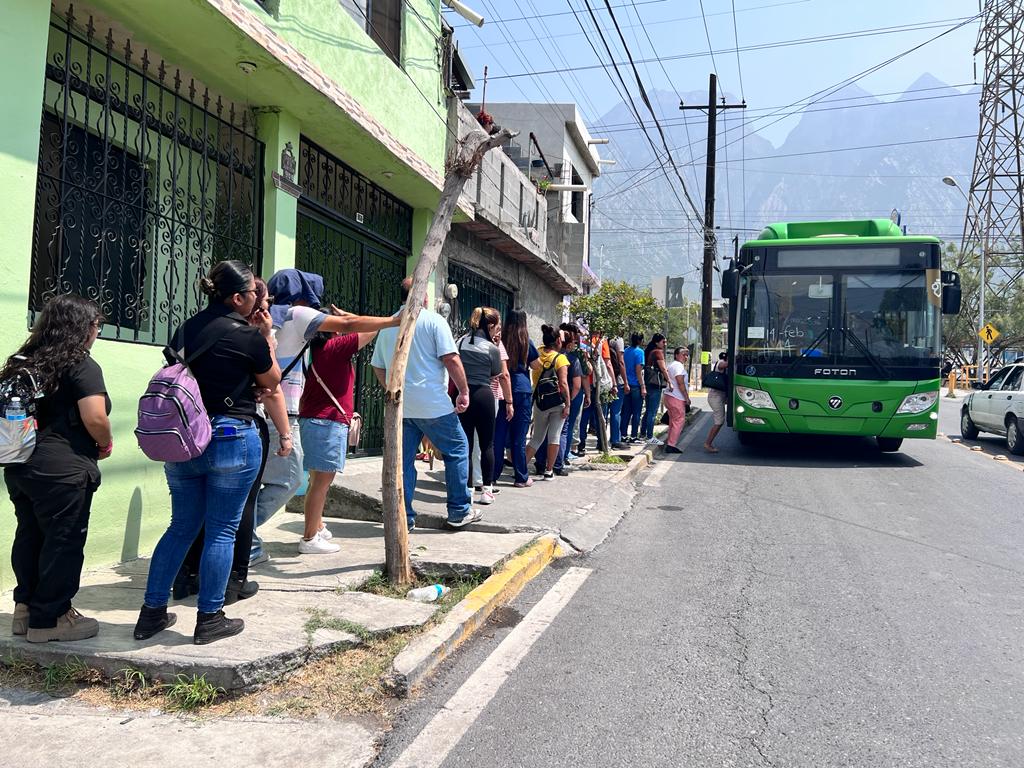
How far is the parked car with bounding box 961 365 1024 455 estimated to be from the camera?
1311cm

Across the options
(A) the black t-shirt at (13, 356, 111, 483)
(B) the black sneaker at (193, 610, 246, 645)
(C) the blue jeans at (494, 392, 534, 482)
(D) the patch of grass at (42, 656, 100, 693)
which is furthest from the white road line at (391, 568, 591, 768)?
(C) the blue jeans at (494, 392, 534, 482)

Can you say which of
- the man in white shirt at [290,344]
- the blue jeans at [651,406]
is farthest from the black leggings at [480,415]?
the blue jeans at [651,406]

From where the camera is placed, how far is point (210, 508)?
138 inches

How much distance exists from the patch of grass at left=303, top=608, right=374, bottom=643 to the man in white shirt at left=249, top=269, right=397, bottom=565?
0.90m

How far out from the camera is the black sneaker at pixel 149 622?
3.49 metres

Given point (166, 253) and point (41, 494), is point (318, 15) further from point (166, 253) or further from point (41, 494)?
point (41, 494)

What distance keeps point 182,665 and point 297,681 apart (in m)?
0.48

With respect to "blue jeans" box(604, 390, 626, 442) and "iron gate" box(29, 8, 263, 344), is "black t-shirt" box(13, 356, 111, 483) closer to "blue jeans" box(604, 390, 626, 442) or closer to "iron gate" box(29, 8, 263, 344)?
"iron gate" box(29, 8, 263, 344)

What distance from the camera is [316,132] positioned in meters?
7.57

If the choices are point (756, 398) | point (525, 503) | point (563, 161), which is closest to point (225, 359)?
point (525, 503)

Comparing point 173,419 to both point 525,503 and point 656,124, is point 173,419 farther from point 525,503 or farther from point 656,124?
point 656,124

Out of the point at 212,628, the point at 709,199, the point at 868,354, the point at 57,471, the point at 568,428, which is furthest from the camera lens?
the point at 709,199

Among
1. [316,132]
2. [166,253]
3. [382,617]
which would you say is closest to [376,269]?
[316,132]

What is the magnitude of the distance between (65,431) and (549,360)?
558cm
